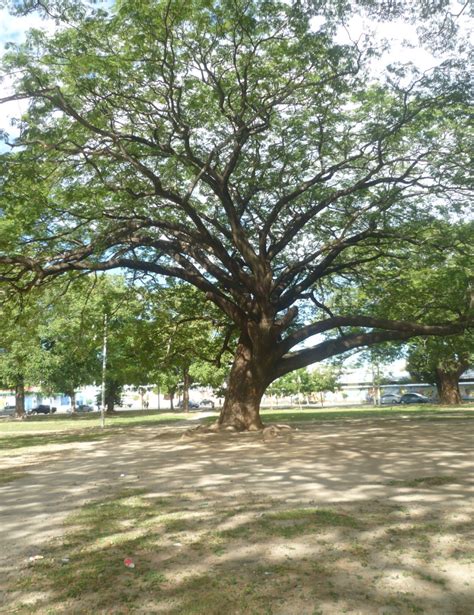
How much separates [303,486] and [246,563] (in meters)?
3.44

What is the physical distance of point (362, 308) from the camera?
73.5 ft

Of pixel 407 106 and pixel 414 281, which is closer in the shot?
pixel 407 106

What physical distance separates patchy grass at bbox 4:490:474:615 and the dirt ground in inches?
1.1

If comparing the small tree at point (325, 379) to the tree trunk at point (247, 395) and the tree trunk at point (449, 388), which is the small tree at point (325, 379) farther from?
the tree trunk at point (247, 395)

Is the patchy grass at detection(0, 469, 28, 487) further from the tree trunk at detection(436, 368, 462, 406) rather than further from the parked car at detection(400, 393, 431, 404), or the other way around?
the parked car at detection(400, 393, 431, 404)

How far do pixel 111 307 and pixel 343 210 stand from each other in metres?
9.34

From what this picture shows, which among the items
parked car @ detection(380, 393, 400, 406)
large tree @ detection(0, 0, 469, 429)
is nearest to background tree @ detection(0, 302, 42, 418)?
large tree @ detection(0, 0, 469, 429)

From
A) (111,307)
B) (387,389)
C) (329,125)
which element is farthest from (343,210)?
(387,389)

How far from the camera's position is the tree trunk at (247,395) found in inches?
658

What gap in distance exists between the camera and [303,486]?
7422 millimetres

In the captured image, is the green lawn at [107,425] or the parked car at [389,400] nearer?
the green lawn at [107,425]

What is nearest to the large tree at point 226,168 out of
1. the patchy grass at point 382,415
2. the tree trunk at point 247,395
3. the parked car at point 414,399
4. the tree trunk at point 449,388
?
the tree trunk at point 247,395

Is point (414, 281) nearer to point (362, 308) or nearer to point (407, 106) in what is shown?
point (362, 308)

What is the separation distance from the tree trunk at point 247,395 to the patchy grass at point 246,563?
10.8 meters
